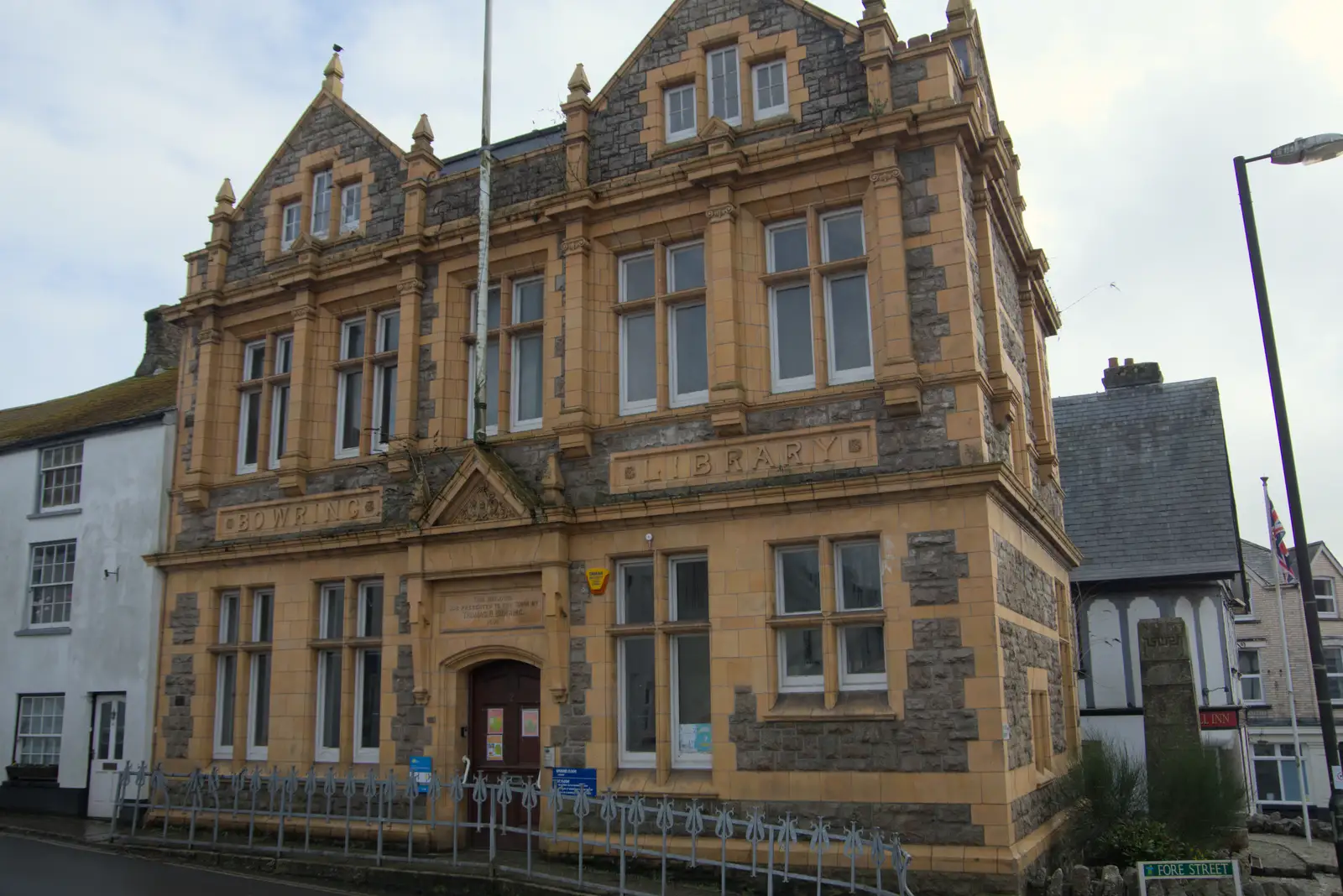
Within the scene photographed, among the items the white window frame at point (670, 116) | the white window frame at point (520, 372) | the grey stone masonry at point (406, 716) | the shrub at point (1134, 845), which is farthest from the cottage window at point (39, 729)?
the shrub at point (1134, 845)

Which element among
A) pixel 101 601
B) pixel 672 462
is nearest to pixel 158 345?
pixel 101 601

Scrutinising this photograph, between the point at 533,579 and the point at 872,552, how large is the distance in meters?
4.55

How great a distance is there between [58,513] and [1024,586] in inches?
677

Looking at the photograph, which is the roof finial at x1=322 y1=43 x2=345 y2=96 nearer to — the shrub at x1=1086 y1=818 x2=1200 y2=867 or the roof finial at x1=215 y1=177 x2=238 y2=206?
the roof finial at x1=215 y1=177 x2=238 y2=206

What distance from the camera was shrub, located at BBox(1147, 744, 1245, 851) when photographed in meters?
13.0

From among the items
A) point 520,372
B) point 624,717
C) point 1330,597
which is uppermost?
point 520,372

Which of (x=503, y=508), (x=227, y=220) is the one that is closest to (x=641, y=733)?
(x=503, y=508)

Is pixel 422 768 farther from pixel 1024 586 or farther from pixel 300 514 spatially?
pixel 1024 586

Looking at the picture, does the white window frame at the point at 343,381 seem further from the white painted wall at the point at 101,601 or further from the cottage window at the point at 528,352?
the white painted wall at the point at 101,601

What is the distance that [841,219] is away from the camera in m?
13.6

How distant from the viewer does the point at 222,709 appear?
17.3 m

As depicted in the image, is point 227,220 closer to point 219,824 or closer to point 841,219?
point 219,824

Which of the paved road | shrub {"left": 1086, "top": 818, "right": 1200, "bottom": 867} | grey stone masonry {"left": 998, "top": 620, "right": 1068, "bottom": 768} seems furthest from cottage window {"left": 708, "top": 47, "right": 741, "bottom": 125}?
the paved road

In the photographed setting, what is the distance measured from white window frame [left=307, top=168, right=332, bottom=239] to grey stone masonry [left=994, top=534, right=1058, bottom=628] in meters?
12.1
